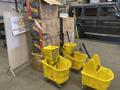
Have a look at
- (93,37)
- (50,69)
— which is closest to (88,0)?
(93,37)

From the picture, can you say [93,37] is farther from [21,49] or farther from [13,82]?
[13,82]

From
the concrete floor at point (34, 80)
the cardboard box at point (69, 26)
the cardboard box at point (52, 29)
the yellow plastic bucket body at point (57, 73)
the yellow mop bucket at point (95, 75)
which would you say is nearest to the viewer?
the yellow mop bucket at point (95, 75)

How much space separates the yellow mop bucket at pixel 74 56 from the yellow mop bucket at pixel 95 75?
2.06 ft

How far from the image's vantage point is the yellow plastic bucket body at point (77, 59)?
312cm

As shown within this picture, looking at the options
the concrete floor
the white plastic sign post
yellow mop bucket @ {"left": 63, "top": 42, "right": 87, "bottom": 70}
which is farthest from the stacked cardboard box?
the white plastic sign post

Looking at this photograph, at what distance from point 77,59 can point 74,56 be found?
0.41ft

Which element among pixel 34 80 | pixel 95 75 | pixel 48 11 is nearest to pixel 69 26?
pixel 48 11

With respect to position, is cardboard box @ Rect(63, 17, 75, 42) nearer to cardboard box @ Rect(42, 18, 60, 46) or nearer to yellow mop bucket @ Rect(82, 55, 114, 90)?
cardboard box @ Rect(42, 18, 60, 46)

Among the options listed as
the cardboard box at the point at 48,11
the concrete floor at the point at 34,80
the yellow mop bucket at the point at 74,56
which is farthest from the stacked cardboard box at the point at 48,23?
the yellow mop bucket at the point at 74,56

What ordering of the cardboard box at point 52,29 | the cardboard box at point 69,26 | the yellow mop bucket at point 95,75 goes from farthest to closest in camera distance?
the cardboard box at point 69,26 < the cardboard box at point 52,29 < the yellow mop bucket at point 95,75

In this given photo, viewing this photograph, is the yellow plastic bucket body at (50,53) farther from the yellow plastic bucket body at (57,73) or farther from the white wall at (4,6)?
the white wall at (4,6)

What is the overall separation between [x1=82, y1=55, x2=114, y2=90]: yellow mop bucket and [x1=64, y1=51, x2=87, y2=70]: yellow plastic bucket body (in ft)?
2.03

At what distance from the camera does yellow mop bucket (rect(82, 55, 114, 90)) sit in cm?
223

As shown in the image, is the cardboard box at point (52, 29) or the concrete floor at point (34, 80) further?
the cardboard box at point (52, 29)
